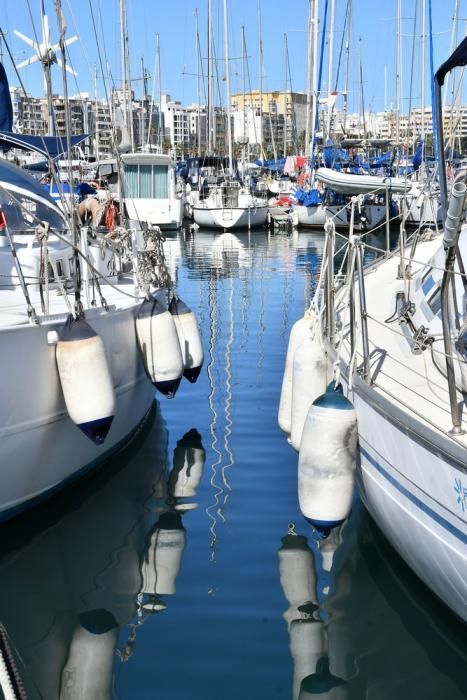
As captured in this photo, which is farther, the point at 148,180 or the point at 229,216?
the point at 229,216

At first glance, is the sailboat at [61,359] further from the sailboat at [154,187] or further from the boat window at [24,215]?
the sailboat at [154,187]

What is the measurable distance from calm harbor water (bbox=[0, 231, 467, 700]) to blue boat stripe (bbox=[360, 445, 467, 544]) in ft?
2.55

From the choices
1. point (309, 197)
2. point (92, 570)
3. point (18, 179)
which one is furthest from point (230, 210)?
point (92, 570)

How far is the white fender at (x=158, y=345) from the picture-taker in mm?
7137

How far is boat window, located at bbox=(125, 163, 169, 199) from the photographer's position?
32719 millimetres

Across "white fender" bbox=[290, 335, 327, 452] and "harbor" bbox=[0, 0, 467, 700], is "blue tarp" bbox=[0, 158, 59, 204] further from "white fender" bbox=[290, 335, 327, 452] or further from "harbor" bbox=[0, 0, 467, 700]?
"white fender" bbox=[290, 335, 327, 452]

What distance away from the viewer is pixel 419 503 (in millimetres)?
4238

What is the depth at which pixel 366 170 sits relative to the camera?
38.4 meters

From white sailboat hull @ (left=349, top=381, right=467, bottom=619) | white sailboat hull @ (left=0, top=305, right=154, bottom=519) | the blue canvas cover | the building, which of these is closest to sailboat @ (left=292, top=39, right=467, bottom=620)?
white sailboat hull @ (left=349, top=381, right=467, bottom=619)

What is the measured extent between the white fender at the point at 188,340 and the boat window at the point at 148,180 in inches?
992

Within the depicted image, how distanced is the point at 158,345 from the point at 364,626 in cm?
326

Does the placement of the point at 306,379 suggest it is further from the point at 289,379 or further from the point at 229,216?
the point at 229,216

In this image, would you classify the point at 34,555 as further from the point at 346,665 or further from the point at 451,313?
the point at 451,313

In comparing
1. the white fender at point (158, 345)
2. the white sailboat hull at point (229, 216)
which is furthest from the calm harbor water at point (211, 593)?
the white sailboat hull at point (229, 216)
